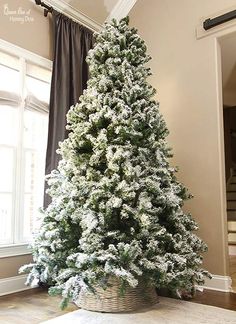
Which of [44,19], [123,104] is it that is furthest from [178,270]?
[44,19]

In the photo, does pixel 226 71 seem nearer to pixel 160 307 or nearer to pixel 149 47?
pixel 149 47

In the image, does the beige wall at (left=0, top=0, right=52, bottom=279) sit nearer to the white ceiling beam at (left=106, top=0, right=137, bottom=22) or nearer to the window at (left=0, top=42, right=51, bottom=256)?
the window at (left=0, top=42, right=51, bottom=256)

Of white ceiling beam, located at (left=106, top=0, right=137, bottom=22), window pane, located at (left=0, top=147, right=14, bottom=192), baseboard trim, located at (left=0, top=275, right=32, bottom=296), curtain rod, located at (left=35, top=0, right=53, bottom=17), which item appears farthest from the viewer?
white ceiling beam, located at (left=106, top=0, right=137, bottom=22)

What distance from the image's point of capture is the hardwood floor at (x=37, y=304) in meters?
2.49

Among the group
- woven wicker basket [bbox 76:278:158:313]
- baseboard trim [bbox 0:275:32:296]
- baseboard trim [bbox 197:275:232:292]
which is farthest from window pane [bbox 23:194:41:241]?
baseboard trim [bbox 197:275:232:292]

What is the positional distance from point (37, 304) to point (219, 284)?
184 centimetres

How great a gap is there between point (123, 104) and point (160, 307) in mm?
1746

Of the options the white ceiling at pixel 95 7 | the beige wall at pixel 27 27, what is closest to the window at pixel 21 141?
the beige wall at pixel 27 27

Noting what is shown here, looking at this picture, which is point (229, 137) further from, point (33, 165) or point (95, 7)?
Result: point (33, 165)

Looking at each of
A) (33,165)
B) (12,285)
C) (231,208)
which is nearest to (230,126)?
(231,208)

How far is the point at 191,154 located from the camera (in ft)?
12.3

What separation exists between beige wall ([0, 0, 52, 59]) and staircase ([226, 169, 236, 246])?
405 cm

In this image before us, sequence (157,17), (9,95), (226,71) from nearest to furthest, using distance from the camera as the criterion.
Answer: (9,95) → (157,17) → (226,71)

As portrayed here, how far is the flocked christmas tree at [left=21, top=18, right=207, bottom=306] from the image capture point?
8.21 feet
